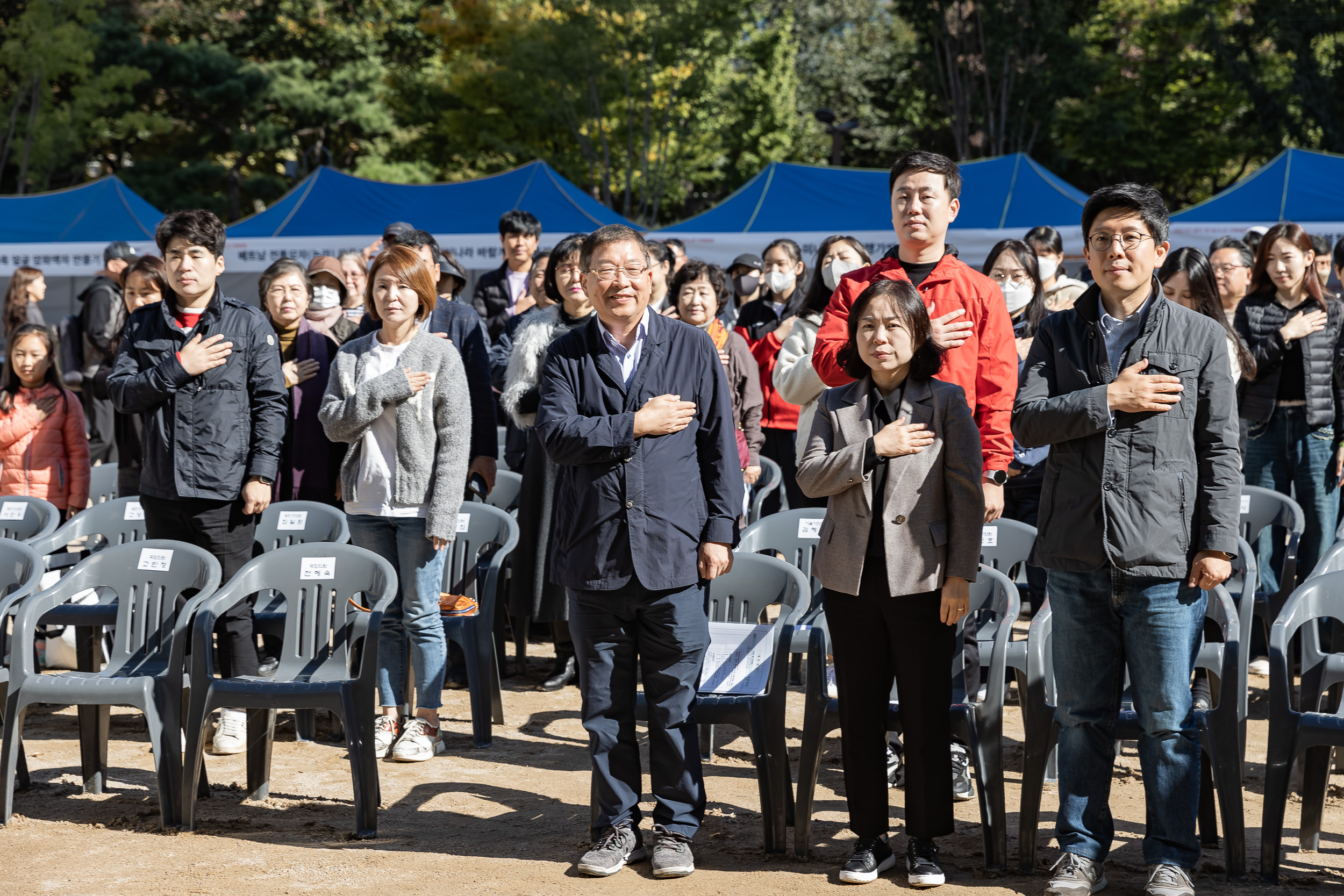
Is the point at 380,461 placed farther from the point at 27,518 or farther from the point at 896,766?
the point at 896,766

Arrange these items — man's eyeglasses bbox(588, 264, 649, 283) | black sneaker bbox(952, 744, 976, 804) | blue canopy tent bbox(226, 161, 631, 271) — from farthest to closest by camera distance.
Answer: blue canopy tent bbox(226, 161, 631, 271) < black sneaker bbox(952, 744, 976, 804) < man's eyeglasses bbox(588, 264, 649, 283)

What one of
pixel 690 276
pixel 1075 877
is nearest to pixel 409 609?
pixel 690 276

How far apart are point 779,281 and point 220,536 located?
12.7 ft

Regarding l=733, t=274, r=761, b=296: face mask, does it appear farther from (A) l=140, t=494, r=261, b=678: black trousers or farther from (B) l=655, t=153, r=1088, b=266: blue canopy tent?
(A) l=140, t=494, r=261, b=678: black trousers

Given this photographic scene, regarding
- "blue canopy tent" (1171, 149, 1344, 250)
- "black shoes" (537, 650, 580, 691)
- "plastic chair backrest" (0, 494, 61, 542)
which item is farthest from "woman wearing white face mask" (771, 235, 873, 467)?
"blue canopy tent" (1171, 149, 1344, 250)

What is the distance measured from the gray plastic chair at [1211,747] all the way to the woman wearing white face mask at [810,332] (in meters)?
1.13

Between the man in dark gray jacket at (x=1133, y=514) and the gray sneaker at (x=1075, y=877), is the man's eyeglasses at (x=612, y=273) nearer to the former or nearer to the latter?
the man in dark gray jacket at (x=1133, y=514)

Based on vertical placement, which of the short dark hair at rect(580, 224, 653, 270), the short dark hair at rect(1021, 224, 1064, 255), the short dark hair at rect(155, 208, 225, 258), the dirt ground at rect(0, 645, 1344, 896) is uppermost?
the short dark hair at rect(1021, 224, 1064, 255)

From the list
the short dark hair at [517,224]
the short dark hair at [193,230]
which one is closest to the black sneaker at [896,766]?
the short dark hair at [193,230]

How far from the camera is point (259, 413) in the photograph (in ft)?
15.3

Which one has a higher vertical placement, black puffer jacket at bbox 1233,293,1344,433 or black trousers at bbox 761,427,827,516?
black puffer jacket at bbox 1233,293,1344,433

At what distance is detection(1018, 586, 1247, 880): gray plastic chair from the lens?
3287 millimetres

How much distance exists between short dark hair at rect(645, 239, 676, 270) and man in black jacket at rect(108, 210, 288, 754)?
1.73 m

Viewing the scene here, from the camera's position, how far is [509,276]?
283 inches
